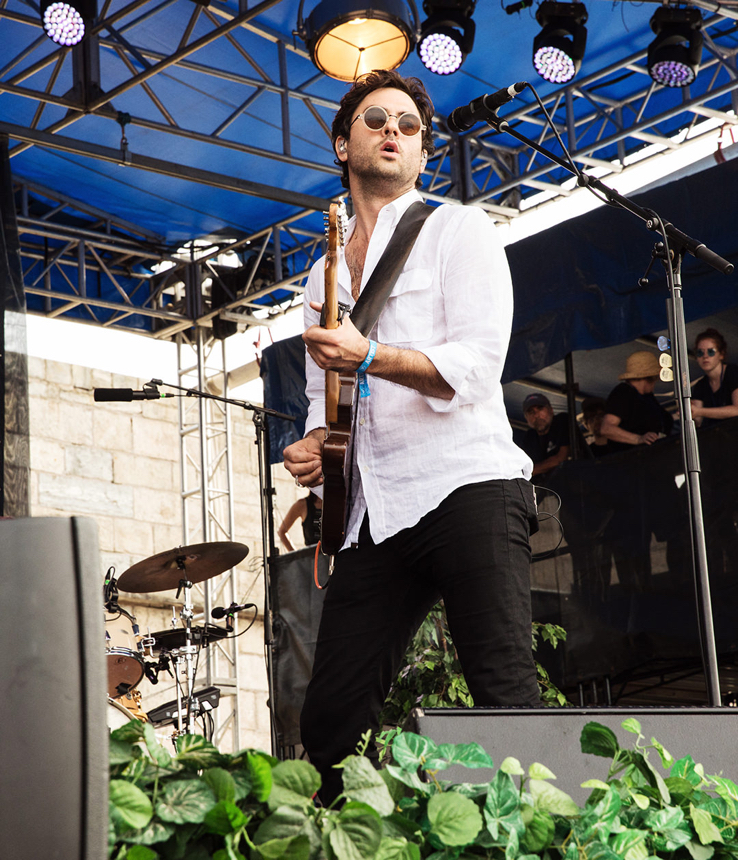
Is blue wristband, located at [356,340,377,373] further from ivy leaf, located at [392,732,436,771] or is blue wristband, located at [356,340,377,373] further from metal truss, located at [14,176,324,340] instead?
metal truss, located at [14,176,324,340]

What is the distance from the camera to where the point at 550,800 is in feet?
3.72

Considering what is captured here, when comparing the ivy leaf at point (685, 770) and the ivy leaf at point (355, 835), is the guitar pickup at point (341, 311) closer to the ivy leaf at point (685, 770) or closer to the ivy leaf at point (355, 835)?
the ivy leaf at point (685, 770)

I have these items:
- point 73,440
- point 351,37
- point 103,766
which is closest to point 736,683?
point 351,37

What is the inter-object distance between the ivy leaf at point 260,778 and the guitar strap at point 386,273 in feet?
4.08

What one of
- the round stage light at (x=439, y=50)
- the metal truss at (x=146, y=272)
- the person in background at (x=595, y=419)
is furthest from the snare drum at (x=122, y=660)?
the metal truss at (x=146, y=272)

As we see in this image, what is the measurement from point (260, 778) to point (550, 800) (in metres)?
0.31

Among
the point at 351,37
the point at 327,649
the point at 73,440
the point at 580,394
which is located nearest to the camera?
the point at 327,649

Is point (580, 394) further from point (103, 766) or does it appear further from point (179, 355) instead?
point (103, 766)

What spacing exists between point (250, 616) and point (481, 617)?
10757 mm

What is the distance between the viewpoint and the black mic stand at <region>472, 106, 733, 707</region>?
279 centimetres

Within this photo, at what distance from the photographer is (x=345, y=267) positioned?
2.45m

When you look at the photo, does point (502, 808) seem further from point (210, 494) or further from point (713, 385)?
point (210, 494)

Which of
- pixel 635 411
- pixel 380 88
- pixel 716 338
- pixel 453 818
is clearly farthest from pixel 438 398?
pixel 635 411

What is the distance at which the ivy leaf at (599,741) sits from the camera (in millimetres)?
1280
